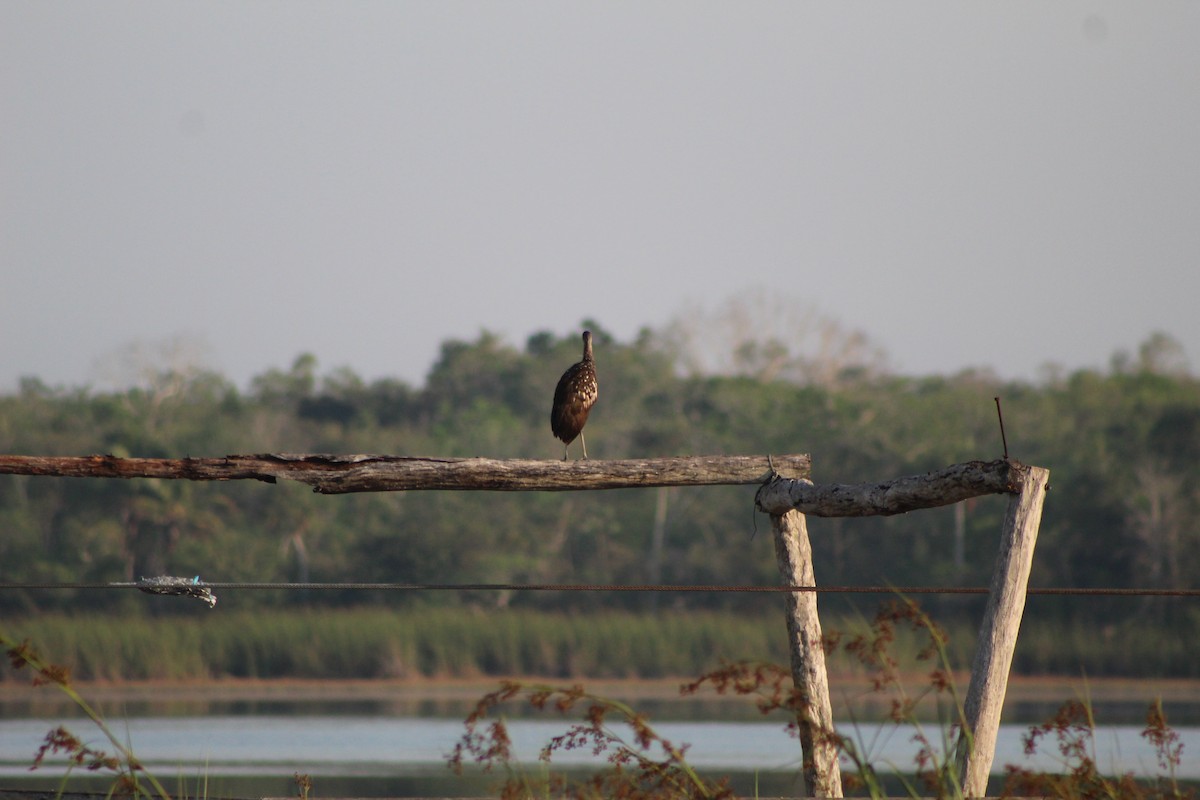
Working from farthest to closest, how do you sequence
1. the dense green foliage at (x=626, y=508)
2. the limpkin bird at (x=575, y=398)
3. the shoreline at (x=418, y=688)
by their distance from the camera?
1. the dense green foliage at (x=626, y=508)
2. the shoreline at (x=418, y=688)
3. the limpkin bird at (x=575, y=398)

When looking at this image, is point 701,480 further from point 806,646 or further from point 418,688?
point 418,688

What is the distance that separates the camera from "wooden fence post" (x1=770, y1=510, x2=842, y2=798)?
4816 mm

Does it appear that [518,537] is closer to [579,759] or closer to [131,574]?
[131,574]

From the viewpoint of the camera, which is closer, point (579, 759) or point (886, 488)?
point (886, 488)

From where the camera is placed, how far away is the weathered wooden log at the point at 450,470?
5.21 m

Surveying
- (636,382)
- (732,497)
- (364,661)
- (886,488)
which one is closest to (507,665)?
(364,661)

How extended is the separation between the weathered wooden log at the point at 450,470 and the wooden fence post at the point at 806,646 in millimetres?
231

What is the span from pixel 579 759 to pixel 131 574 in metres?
19.8

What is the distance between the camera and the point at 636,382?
5241 centimetres

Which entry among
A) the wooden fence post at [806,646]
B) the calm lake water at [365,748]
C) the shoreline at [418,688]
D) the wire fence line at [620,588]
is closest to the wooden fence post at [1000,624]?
the wire fence line at [620,588]

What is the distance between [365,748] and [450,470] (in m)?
15.9

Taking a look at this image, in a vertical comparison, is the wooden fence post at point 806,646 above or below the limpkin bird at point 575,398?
below

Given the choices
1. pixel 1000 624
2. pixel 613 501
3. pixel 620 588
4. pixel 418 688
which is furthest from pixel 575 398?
pixel 613 501

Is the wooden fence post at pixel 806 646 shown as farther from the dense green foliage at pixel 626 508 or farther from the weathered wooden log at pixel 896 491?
the dense green foliage at pixel 626 508
